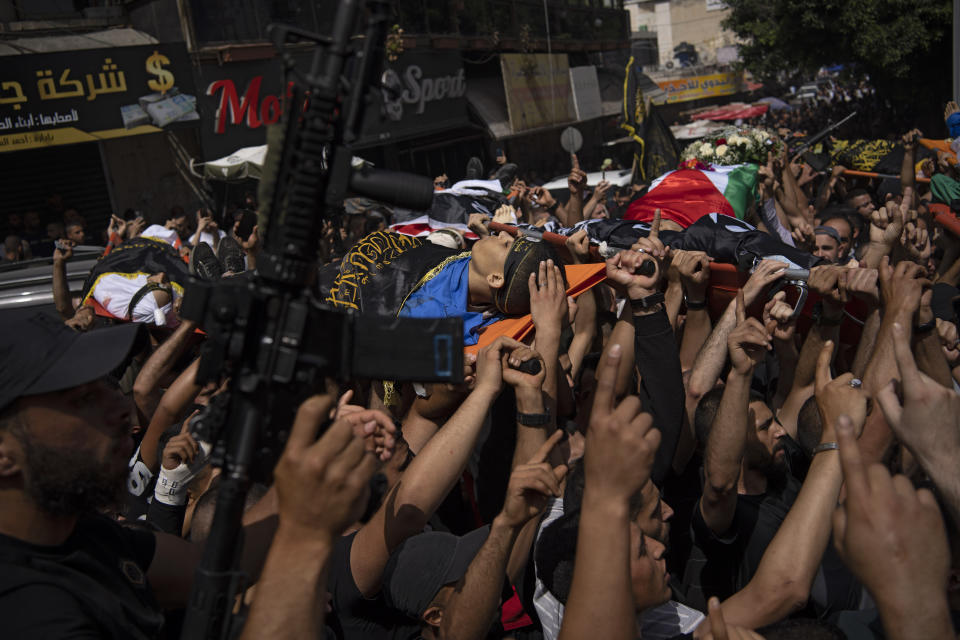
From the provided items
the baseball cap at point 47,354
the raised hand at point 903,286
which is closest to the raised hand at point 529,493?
the baseball cap at point 47,354

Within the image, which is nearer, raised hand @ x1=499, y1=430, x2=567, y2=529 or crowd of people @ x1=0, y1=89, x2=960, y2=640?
crowd of people @ x1=0, y1=89, x2=960, y2=640

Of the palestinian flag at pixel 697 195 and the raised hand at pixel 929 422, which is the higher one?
the raised hand at pixel 929 422

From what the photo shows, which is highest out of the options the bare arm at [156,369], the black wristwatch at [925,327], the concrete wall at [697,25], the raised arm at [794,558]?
the bare arm at [156,369]

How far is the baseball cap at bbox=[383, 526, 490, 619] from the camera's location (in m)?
2.36

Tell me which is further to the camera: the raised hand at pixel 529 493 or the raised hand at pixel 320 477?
the raised hand at pixel 529 493

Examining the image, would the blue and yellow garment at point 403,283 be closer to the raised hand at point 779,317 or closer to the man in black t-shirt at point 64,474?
the raised hand at point 779,317

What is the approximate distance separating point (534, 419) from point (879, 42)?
18.4 m

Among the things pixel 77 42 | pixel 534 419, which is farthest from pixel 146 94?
pixel 534 419

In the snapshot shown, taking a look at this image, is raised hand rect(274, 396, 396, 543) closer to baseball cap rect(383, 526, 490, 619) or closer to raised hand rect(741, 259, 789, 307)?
baseball cap rect(383, 526, 490, 619)

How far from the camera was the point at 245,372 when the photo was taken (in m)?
1.72

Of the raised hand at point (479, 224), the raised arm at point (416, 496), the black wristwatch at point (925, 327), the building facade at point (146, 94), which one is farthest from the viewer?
the building facade at point (146, 94)

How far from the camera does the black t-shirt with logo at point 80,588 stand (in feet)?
5.03

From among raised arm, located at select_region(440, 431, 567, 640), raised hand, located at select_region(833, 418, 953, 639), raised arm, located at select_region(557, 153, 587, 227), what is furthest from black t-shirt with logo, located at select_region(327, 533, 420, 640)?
raised arm, located at select_region(557, 153, 587, 227)

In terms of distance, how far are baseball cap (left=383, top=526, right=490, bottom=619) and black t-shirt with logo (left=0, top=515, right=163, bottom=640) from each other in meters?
0.74
